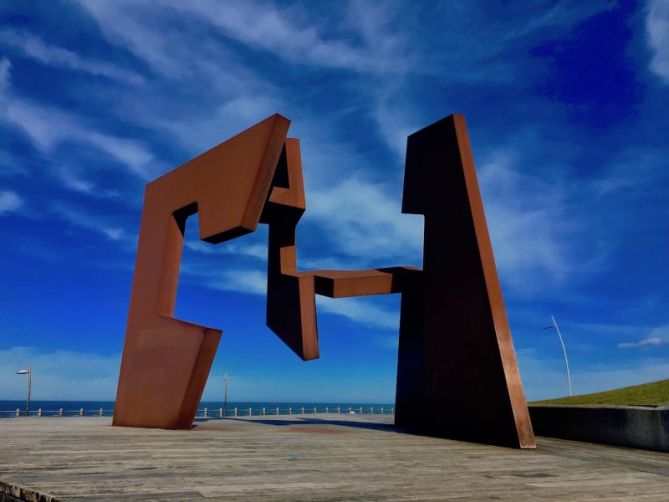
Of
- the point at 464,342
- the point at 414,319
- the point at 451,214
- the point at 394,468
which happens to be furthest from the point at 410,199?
the point at 394,468

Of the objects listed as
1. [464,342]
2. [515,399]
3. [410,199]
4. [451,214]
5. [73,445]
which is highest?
[410,199]

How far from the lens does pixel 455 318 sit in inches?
446

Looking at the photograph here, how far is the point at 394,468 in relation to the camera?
21.3 ft

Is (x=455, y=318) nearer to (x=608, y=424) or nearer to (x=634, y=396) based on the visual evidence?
(x=608, y=424)

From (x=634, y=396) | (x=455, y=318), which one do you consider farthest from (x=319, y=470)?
(x=634, y=396)

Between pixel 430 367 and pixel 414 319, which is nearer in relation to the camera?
pixel 430 367

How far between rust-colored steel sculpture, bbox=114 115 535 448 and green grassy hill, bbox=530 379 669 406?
3782mm

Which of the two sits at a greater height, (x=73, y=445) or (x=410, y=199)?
(x=410, y=199)

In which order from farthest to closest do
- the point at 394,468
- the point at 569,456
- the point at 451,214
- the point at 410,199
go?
1. the point at 410,199
2. the point at 451,214
3. the point at 569,456
4. the point at 394,468

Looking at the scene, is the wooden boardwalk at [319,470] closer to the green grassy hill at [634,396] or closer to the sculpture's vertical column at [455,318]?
the sculpture's vertical column at [455,318]

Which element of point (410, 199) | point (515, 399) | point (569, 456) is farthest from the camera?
point (410, 199)

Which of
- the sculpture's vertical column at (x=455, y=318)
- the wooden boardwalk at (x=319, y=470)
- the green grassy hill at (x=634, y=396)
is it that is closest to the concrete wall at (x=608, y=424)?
the wooden boardwalk at (x=319, y=470)

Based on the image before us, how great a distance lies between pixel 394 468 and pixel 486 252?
5527 mm

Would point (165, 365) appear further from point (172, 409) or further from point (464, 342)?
point (464, 342)
